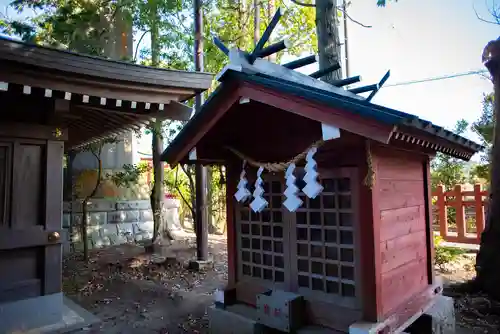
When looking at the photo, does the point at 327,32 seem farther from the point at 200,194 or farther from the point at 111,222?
the point at 111,222

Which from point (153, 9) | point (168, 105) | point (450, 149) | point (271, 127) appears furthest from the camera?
point (153, 9)

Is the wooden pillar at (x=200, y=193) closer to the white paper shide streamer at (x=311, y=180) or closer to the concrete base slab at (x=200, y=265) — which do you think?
the concrete base slab at (x=200, y=265)

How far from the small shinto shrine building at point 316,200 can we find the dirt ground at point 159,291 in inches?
55.7

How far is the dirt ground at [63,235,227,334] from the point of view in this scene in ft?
18.1

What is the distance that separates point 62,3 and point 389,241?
40.6 ft

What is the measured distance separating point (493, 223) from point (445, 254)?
111 inches

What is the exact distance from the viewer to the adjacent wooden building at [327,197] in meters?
3.33

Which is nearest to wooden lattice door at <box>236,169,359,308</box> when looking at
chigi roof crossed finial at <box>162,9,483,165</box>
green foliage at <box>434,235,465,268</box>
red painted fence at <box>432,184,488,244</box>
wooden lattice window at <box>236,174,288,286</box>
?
wooden lattice window at <box>236,174,288,286</box>

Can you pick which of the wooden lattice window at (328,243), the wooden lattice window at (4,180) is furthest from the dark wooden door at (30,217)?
the wooden lattice window at (328,243)

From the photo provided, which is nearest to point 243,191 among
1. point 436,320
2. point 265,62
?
point 265,62

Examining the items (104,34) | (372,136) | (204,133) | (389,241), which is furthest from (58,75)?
(104,34)

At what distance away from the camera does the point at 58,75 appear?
4055 mm

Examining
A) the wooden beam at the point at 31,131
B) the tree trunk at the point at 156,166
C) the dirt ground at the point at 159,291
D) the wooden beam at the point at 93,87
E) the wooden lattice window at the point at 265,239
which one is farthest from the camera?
the tree trunk at the point at 156,166

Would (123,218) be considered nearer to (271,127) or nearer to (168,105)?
(168,105)
